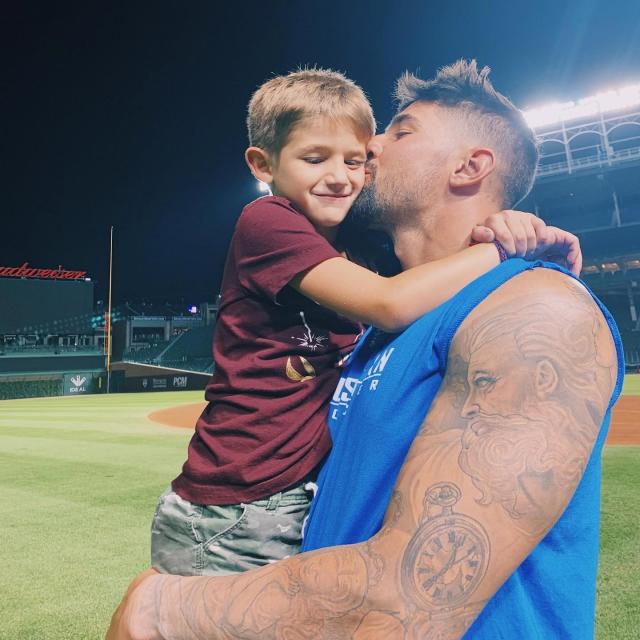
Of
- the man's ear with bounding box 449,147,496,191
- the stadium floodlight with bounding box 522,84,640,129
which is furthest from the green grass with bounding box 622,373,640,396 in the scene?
the stadium floodlight with bounding box 522,84,640,129

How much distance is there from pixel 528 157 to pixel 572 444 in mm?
1391


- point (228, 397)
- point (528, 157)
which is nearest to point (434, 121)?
point (528, 157)

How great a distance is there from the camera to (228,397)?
183cm

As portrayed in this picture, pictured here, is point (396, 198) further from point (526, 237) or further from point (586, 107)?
point (586, 107)

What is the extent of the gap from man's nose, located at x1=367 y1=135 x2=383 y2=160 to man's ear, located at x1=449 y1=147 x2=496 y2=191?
313 millimetres

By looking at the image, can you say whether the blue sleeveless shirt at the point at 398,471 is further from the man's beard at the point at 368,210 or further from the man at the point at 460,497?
the man's beard at the point at 368,210

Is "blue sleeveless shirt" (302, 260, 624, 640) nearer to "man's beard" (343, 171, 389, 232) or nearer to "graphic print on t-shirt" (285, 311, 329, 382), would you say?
"graphic print on t-shirt" (285, 311, 329, 382)

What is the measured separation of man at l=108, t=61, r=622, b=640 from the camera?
38.0 inches

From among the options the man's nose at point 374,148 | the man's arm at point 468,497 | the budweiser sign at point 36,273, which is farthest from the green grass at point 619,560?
the budweiser sign at point 36,273

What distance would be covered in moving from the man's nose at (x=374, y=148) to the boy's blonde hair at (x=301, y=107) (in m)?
0.17

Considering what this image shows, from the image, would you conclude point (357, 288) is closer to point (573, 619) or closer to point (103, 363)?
point (573, 619)

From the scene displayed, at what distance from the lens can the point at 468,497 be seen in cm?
99

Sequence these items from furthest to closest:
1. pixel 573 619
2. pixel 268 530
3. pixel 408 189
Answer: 1. pixel 408 189
2. pixel 268 530
3. pixel 573 619

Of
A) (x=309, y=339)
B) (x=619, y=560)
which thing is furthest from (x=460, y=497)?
(x=619, y=560)
